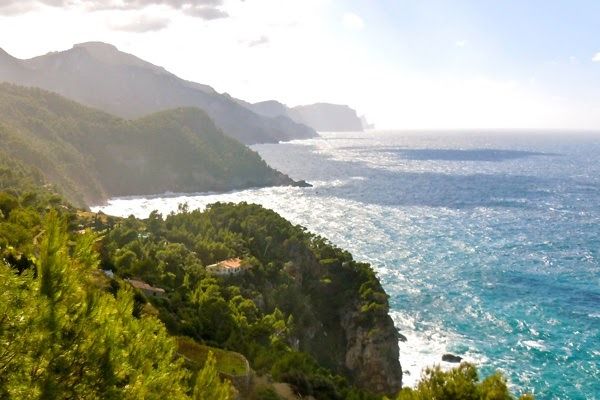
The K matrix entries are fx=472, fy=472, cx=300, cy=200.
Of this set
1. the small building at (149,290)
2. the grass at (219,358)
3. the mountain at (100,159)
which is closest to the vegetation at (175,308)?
the grass at (219,358)

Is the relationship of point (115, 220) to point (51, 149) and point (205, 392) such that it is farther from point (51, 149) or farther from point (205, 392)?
point (51, 149)

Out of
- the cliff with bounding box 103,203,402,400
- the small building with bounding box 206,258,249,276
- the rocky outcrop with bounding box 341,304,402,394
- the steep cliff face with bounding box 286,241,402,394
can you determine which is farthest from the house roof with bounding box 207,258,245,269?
the rocky outcrop with bounding box 341,304,402,394

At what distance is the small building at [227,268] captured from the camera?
64812 millimetres

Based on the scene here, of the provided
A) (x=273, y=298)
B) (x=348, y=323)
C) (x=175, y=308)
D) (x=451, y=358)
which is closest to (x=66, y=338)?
(x=175, y=308)

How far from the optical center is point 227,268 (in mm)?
65500

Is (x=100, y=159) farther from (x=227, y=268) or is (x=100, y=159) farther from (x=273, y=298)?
(x=273, y=298)

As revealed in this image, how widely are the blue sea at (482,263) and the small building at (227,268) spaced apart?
974 inches

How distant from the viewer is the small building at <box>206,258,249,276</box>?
64812 mm

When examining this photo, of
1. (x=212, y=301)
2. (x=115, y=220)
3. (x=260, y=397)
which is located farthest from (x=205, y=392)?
(x=115, y=220)

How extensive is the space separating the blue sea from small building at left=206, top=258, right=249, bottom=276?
2474 centimetres

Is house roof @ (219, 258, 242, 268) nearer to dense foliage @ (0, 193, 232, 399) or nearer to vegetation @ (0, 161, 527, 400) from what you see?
vegetation @ (0, 161, 527, 400)

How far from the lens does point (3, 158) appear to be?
376 ft

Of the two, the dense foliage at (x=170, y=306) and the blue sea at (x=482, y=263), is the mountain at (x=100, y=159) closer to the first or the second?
the blue sea at (x=482, y=263)

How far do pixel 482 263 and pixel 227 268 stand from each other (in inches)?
2164
